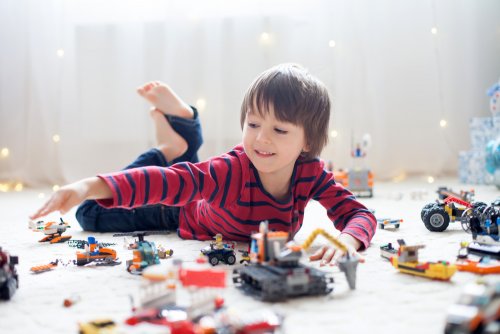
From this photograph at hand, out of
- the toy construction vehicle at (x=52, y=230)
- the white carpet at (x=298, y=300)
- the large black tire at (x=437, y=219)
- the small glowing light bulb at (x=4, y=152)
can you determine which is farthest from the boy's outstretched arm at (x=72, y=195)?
the small glowing light bulb at (x=4, y=152)

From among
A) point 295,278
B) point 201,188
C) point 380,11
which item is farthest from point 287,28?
point 295,278

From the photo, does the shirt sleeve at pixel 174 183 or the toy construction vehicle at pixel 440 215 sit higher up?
the shirt sleeve at pixel 174 183

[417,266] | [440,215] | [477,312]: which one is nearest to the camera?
[477,312]

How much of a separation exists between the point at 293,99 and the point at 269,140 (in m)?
0.09

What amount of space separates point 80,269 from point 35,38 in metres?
1.95

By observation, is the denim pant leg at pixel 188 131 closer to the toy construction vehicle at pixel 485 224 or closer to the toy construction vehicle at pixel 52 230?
the toy construction vehicle at pixel 52 230

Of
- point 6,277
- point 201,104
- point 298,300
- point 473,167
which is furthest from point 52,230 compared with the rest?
point 473,167

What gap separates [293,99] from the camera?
1087 millimetres

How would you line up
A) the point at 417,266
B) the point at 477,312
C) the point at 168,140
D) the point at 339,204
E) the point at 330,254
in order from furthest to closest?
the point at 168,140 → the point at 339,204 → the point at 330,254 → the point at 417,266 → the point at 477,312

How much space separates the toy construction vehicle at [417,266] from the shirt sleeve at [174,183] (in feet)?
1.18

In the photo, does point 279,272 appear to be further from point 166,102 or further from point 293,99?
point 166,102

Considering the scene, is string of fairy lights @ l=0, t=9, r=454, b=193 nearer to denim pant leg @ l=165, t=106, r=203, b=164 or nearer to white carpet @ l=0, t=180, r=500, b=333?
denim pant leg @ l=165, t=106, r=203, b=164

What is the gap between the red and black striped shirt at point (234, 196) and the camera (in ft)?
3.20

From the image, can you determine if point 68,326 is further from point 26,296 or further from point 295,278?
point 295,278
